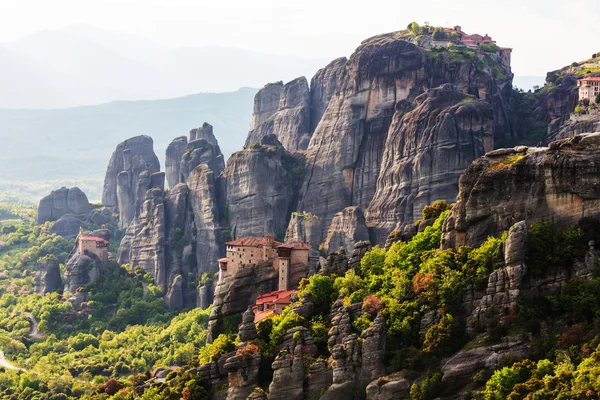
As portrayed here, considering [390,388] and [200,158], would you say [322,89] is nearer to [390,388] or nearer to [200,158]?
[200,158]

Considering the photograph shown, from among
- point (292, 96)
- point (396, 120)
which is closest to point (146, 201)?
point (292, 96)

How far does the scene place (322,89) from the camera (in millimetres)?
151750

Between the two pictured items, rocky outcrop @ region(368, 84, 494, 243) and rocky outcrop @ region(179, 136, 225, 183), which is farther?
rocky outcrop @ region(179, 136, 225, 183)

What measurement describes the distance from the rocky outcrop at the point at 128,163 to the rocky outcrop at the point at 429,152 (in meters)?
58.5

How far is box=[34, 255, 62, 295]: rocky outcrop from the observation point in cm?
13612

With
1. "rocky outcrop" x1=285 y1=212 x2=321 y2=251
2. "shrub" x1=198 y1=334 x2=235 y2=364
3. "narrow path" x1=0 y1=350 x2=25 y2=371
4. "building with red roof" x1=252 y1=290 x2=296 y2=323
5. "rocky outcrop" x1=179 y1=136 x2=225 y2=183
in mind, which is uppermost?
"rocky outcrop" x1=179 y1=136 x2=225 y2=183

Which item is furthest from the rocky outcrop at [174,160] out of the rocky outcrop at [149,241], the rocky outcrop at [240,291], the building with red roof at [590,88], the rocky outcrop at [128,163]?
the rocky outcrop at [240,291]

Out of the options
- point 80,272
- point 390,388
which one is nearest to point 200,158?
point 80,272

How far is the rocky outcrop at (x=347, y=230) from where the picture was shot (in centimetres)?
11244

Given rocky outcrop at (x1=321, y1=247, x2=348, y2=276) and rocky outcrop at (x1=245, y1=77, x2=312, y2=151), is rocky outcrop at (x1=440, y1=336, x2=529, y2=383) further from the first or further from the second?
rocky outcrop at (x1=245, y1=77, x2=312, y2=151)

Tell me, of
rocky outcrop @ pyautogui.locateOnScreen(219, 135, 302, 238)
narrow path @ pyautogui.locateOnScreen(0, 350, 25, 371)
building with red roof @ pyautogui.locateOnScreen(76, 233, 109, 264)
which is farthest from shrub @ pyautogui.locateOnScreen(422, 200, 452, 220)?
building with red roof @ pyautogui.locateOnScreen(76, 233, 109, 264)

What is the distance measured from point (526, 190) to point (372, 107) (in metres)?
63.1

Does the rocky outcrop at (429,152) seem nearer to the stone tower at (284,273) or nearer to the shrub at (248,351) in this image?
the stone tower at (284,273)

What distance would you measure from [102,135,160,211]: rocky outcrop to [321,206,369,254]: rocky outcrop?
57513 mm
